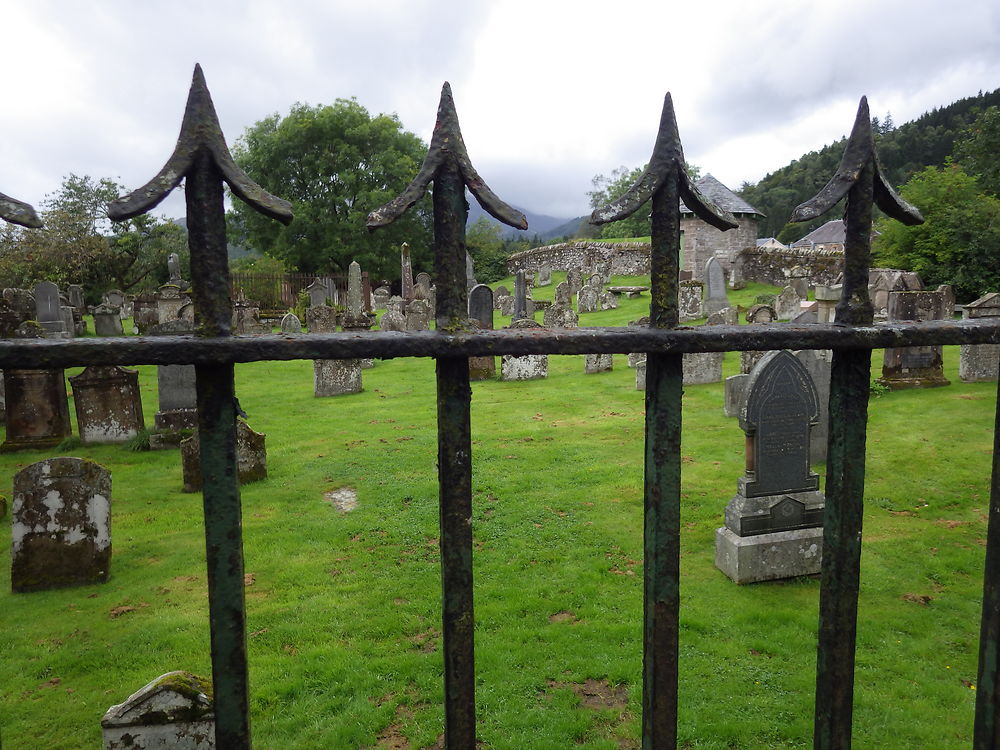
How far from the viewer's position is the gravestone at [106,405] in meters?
9.38

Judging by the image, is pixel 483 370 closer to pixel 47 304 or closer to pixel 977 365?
pixel 977 365

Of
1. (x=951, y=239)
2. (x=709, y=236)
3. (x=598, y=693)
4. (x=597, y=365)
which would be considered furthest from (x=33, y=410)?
(x=709, y=236)

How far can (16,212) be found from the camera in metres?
1.24

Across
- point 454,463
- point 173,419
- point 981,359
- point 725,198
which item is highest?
point 725,198

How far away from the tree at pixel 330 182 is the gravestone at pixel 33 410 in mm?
29829

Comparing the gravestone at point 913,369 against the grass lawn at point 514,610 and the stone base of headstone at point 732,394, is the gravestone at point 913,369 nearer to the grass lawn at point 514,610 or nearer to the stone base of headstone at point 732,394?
the grass lawn at point 514,610

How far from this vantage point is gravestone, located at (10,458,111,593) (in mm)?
5176

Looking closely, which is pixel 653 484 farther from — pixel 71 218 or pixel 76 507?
pixel 71 218

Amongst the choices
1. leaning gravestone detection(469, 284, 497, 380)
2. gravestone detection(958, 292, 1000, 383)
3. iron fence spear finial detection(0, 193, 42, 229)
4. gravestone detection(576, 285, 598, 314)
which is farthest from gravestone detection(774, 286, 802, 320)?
iron fence spear finial detection(0, 193, 42, 229)

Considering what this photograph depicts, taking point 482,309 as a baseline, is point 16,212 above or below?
below

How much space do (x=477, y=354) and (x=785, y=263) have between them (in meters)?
30.1

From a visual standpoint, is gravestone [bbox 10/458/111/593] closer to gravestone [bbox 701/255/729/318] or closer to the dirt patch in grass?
the dirt patch in grass

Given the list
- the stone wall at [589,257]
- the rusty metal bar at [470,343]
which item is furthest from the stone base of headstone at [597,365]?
the stone wall at [589,257]

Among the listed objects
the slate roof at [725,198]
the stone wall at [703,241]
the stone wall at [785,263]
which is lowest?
the stone wall at [785,263]
